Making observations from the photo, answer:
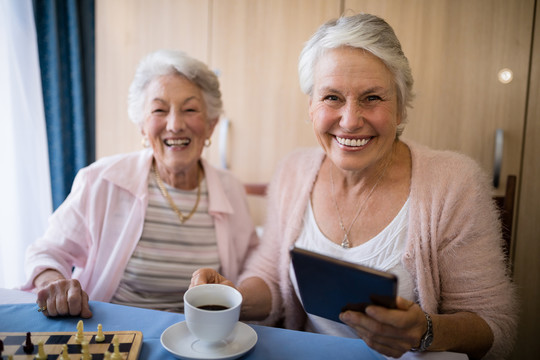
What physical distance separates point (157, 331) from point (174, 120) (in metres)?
0.85

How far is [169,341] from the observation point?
34.3 inches

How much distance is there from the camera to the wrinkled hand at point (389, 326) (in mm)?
817

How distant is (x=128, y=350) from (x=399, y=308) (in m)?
0.56

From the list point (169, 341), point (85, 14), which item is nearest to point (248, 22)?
point (85, 14)

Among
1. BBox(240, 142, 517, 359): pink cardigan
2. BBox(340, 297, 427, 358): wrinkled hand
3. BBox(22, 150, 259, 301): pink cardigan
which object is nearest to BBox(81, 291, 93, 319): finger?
BBox(22, 150, 259, 301): pink cardigan

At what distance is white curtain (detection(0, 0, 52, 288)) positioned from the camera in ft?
7.16

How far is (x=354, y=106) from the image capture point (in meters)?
1.19

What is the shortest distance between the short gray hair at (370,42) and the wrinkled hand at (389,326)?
2.13ft

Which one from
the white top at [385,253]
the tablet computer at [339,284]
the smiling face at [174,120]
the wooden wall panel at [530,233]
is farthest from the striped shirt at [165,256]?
the wooden wall panel at [530,233]

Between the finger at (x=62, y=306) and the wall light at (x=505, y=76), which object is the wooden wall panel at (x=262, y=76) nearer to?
the wall light at (x=505, y=76)

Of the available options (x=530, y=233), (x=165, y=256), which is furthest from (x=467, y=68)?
(x=165, y=256)

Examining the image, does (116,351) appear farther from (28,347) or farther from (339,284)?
(339,284)

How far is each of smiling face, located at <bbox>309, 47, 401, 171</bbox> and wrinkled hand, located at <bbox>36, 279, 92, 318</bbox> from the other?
31.2 inches

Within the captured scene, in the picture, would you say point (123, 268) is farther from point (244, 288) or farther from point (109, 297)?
point (244, 288)
